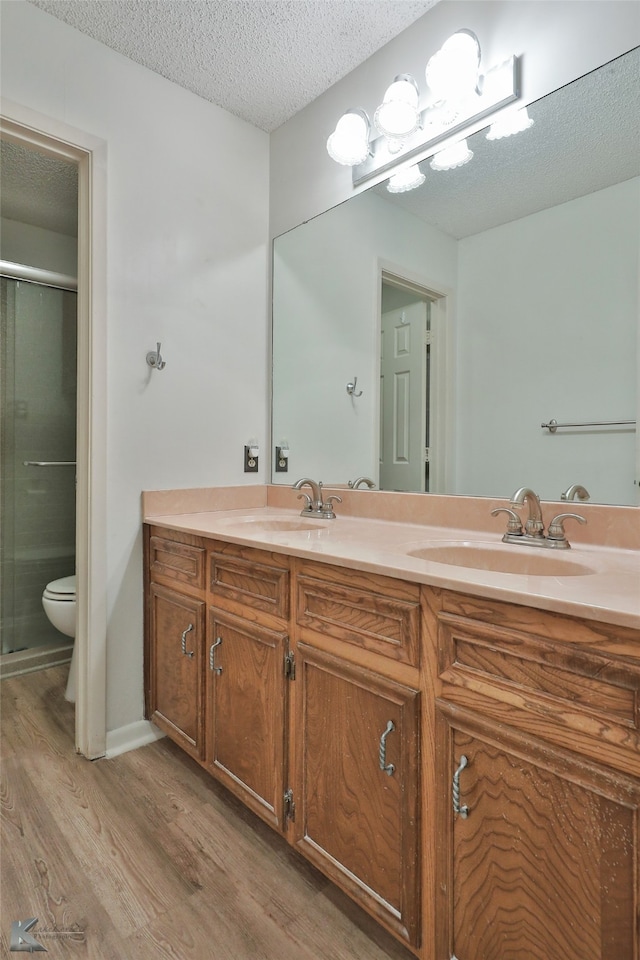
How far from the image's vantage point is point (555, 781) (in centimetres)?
80

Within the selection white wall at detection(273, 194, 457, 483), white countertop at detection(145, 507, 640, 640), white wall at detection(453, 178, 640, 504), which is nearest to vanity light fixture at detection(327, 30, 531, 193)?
white wall at detection(273, 194, 457, 483)

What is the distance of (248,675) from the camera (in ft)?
4.69

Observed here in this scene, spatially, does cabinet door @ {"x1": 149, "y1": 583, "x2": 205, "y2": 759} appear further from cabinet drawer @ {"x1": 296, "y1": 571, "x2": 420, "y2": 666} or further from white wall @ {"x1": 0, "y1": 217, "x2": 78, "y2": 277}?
white wall @ {"x1": 0, "y1": 217, "x2": 78, "y2": 277}

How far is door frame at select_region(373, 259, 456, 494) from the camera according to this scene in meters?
1.67

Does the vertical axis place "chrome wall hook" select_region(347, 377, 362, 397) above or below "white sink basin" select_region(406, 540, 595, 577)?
above

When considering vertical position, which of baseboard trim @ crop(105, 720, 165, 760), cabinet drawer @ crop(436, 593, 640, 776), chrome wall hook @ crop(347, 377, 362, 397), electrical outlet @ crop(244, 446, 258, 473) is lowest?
baseboard trim @ crop(105, 720, 165, 760)

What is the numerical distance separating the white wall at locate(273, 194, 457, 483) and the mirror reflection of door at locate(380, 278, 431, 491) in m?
0.05

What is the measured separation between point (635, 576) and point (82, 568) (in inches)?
65.0

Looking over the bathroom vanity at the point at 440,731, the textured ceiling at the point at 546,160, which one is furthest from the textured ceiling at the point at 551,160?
the bathroom vanity at the point at 440,731

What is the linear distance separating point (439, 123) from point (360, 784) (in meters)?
1.85

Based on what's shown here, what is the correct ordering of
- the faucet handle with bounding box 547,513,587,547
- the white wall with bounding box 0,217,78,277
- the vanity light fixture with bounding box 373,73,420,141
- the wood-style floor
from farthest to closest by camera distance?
1. the white wall with bounding box 0,217,78,277
2. the vanity light fixture with bounding box 373,73,420,141
3. the faucet handle with bounding box 547,513,587,547
4. the wood-style floor

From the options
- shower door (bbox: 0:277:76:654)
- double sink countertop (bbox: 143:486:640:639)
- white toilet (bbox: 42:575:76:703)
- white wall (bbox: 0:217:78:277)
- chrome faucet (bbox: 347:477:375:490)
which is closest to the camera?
double sink countertop (bbox: 143:486:640:639)

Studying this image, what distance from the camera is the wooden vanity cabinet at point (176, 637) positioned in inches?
64.6

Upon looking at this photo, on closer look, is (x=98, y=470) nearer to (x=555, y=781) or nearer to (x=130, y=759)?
(x=130, y=759)
